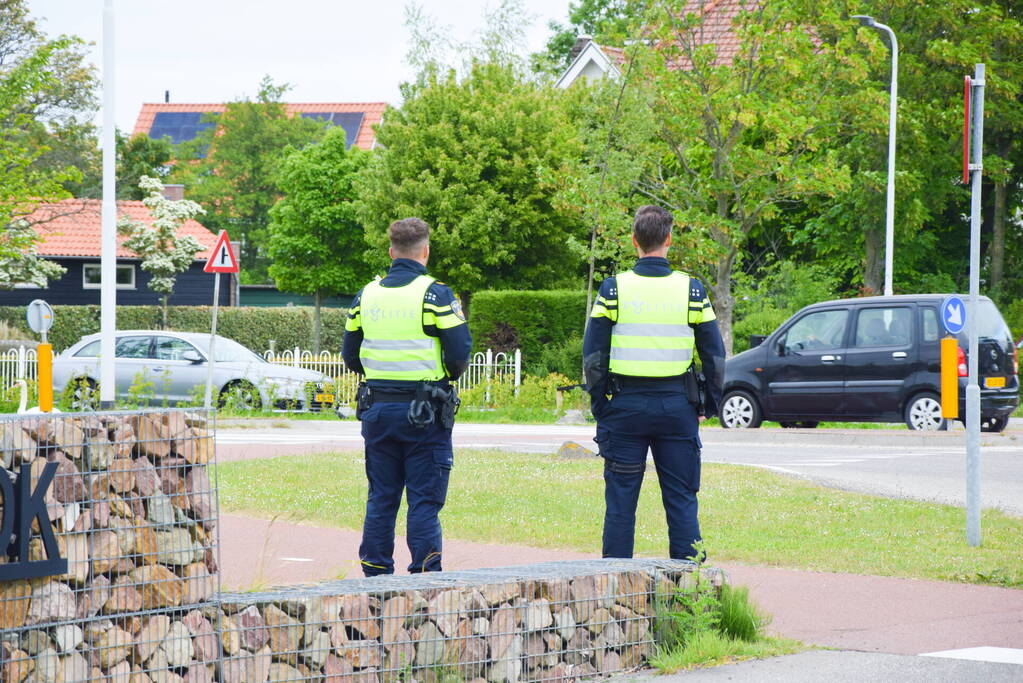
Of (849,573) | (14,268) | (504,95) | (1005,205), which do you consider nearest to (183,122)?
(14,268)

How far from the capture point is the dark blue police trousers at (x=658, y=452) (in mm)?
6336

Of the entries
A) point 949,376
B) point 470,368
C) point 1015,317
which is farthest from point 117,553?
point 1015,317

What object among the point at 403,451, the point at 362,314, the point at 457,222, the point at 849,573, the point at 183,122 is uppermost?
the point at 183,122

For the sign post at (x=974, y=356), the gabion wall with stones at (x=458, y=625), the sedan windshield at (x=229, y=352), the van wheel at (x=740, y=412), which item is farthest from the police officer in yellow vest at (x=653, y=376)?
the sedan windshield at (x=229, y=352)

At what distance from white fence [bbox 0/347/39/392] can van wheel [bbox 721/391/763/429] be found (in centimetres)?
1256

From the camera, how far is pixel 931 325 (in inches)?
691

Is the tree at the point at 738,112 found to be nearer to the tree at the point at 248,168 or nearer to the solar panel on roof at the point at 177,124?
the tree at the point at 248,168

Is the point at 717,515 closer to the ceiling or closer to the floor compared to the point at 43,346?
closer to the floor

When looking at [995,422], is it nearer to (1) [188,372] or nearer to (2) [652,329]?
(1) [188,372]

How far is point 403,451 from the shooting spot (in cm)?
649

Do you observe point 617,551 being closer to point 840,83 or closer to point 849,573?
point 849,573

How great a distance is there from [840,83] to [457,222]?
30.3ft

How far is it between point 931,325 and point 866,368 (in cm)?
101

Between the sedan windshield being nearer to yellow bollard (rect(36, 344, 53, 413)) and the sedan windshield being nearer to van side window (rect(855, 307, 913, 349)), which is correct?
yellow bollard (rect(36, 344, 53, 413))
